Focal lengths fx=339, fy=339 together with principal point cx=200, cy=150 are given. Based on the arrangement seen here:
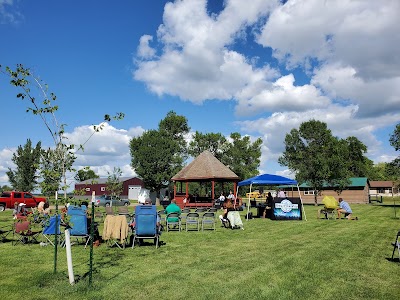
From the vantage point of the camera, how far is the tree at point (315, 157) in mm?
45197

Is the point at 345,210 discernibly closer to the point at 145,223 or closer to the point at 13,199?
the point at 145,223

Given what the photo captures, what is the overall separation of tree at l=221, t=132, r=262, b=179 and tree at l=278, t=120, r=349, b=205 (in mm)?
12541

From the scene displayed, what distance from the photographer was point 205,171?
3244 centimetres

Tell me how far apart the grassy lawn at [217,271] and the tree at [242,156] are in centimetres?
5174

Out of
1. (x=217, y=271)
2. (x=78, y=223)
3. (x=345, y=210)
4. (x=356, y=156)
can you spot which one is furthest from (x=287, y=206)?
(x=356, y=156)

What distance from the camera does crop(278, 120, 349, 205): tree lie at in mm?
45197

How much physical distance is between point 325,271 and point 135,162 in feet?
142

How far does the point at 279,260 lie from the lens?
8.48 metres

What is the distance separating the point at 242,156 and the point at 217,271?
190ft

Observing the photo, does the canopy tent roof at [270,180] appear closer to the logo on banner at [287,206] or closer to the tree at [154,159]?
the logo on banner at [287,206]

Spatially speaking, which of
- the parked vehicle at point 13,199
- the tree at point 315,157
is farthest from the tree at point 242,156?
the parked vehicle at point 13,199

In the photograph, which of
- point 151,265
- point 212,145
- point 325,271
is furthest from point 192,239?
point 212,145

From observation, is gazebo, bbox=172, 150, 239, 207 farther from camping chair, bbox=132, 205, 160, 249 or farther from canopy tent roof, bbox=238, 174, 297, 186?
camping chair, bbox=132, 205, 160, 249

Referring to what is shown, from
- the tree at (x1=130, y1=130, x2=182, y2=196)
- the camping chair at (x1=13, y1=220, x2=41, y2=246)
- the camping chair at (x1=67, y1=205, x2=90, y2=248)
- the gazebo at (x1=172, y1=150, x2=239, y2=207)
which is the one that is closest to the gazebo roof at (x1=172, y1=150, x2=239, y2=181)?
the gazebo at (x1=172, y1=150, x2=239, y2=207)
